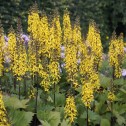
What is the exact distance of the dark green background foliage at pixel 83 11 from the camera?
A: 11.4 metres

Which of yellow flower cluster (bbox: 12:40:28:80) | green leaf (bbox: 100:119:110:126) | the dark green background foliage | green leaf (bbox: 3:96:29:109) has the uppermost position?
the dark green background foliage

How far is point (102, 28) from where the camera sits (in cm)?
1419

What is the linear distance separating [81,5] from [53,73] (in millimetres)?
8727

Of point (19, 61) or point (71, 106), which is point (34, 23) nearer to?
point (19, 61)

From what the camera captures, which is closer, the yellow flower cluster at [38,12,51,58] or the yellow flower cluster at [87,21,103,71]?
the yellow flower cluster at [38,12,51,58]

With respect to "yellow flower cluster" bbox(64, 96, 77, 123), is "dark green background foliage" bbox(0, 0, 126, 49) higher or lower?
higher

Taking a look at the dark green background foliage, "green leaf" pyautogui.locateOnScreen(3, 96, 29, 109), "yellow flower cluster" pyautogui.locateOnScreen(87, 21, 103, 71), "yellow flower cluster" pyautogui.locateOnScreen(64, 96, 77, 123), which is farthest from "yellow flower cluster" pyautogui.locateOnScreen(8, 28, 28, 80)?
the dark green background foliage

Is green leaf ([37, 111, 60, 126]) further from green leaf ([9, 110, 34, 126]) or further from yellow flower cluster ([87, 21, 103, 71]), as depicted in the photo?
yellow flower cluster ([87, 21, 103, 71])

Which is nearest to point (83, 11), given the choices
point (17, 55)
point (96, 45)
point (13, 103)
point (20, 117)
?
point (96, 45)

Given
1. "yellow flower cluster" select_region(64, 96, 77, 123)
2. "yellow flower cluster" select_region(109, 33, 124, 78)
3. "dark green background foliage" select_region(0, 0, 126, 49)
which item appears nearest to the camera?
"yellow flower cluster" select_region(64, 96, 77, 123)

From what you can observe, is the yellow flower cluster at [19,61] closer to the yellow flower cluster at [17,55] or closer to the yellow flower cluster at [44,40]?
the yellow flower cluster at [17,55]

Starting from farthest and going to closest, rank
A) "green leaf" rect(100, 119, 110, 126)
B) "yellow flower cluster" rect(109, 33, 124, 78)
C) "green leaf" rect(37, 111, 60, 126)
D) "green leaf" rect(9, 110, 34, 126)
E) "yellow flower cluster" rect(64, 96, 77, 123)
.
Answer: "yellow flower cluster" rect(109, 33, 124, 78) → "green leaf" rect(100, 119, 110, 126) → "green leaf" rect(37, 111, 60, 126) → "green leaf" rect(9, 110, 34, 126) → "yellow flower cluster" rect(64, 96, 77, 123)

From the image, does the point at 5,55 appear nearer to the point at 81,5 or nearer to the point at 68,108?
the point at 68,108

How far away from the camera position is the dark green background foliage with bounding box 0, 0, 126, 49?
1137 cm
